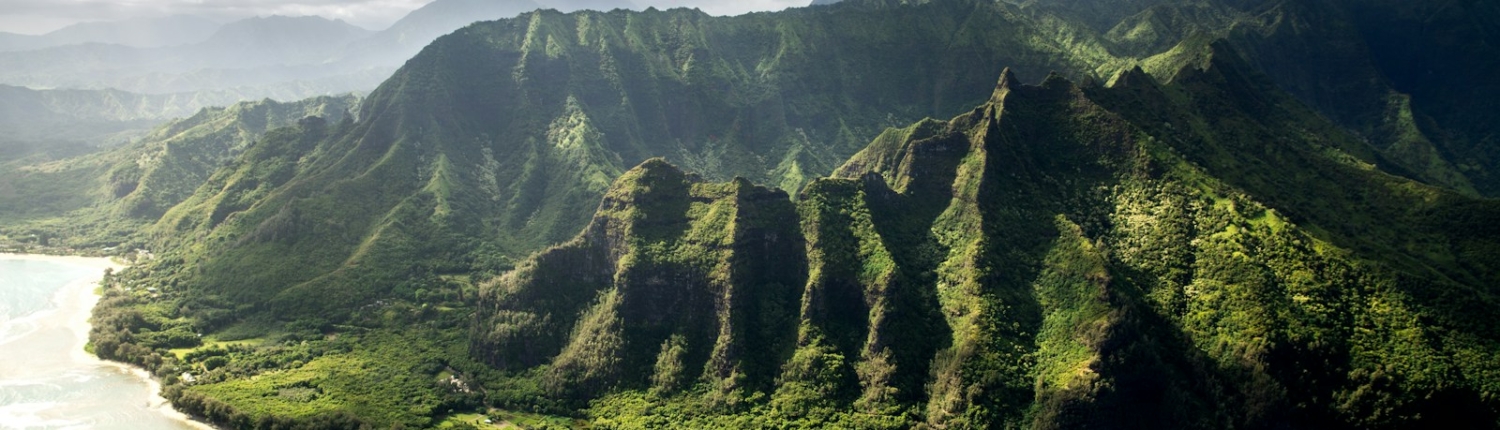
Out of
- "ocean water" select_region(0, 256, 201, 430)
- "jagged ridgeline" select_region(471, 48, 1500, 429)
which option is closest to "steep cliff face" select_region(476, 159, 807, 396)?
"jagged ridgeline" select_region(471, 48, 1500, 429)

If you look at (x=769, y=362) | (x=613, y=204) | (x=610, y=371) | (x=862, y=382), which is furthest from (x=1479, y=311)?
(x=613, y=204)

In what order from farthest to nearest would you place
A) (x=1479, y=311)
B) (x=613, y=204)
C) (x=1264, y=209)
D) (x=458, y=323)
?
(x=458, y=323), (x=613, y=204), (x=1264, y=209), (x=1479, y=311)

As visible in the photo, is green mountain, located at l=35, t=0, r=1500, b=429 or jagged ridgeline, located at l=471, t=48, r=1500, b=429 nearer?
jagged ridgeline, located at l=471, t=48, r=1500, b=429

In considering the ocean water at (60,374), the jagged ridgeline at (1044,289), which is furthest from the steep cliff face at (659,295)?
the ocean water at (60,374)

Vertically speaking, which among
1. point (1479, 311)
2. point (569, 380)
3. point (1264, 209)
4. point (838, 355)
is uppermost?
point (1264, 209)

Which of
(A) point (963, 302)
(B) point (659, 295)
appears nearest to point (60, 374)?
(B) point (659, 295)

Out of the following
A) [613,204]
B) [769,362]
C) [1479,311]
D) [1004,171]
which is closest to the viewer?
[1479,311]

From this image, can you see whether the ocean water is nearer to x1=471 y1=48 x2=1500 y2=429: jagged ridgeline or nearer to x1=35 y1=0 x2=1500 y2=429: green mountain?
x1=35 y1=0 x2=1500 y2=429: green mountain

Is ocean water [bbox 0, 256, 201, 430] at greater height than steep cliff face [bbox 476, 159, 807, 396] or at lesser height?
lesser

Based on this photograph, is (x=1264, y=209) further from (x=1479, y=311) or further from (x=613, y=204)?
(x=613, y=204)
